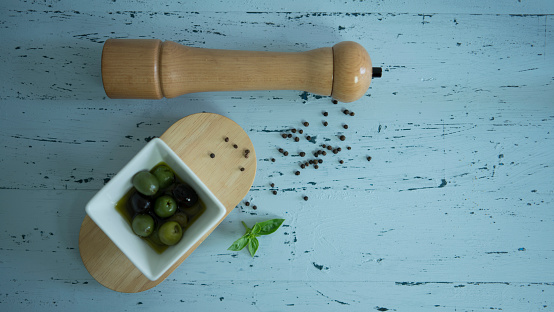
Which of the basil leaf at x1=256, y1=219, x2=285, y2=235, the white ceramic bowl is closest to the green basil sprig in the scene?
the basil leaf at x1=256, y1=219, x2=285, y2=235

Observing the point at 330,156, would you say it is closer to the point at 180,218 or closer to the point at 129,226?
the point at 180,218

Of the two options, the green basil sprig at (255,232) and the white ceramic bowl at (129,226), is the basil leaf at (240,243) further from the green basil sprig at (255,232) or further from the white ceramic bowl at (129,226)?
the white ceramic bowl at (129,226)

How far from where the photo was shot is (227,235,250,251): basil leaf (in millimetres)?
893

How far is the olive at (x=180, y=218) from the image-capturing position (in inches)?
31.8

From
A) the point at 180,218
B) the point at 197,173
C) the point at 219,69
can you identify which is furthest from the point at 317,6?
the point at 180,218

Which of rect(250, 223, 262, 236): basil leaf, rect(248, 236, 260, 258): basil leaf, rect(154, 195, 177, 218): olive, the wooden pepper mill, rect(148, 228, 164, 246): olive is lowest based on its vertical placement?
rect(248, 236, 260, 258): basil leaf

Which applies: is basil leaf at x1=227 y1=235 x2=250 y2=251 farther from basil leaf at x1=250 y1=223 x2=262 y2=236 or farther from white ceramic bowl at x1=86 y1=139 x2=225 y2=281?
white ceramic bowl at x1=86 y1=139 x2=225 y2=281

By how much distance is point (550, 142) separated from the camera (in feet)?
3.17

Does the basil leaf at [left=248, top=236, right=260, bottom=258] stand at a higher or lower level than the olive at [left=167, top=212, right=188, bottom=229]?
lower

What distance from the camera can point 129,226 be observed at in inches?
31.4

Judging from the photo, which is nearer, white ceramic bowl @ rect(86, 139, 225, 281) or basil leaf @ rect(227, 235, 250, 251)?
white ceramic bowl @ rect(86, 139, 225, 281)

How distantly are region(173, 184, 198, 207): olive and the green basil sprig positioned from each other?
170 mm

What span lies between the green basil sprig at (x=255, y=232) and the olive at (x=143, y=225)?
210 mm

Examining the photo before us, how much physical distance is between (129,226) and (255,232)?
0.28 metres
